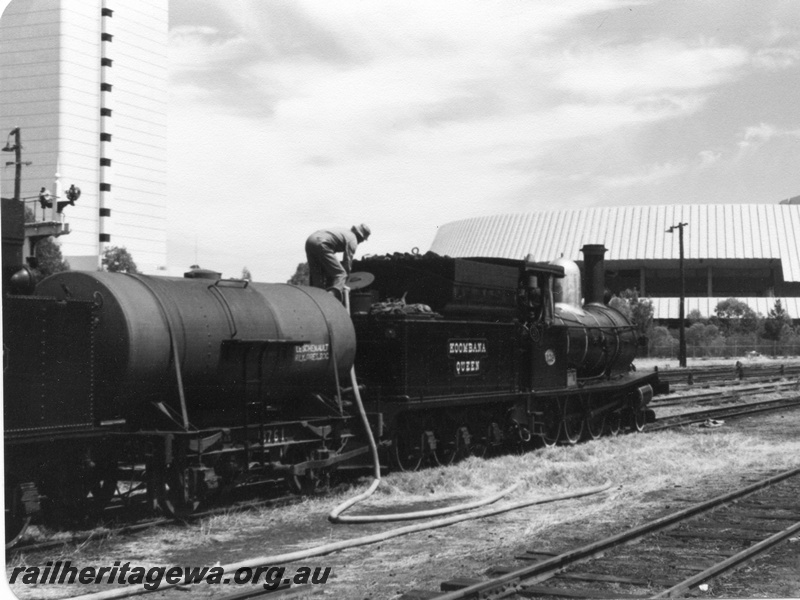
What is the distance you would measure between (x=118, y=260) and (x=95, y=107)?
4.24m

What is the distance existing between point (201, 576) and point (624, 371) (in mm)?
15988

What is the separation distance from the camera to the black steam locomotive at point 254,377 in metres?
9.47

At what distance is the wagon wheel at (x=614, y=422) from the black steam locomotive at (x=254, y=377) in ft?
11.5

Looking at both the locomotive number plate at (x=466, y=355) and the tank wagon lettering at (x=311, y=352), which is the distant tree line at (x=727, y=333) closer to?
the locomotive number plate at (x=466, y=355)

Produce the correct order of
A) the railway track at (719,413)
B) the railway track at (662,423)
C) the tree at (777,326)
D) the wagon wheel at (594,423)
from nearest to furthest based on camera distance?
the railway track at (662,423)
the wagon wheel at (594,423)
the railway track at (719,413)
the tree at (777,326)

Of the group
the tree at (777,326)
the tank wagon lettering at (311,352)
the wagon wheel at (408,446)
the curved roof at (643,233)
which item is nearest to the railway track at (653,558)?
the tank wagon lettering at (311,352)

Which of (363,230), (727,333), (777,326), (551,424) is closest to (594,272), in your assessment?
(551,424)

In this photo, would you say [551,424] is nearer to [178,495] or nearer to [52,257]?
[178,495]

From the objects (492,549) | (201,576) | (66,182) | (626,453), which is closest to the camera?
(201,576)

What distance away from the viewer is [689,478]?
15102 mm

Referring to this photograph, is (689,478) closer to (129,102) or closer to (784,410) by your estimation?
(129,102)

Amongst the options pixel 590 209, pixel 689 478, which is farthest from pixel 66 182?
pixel 590 209

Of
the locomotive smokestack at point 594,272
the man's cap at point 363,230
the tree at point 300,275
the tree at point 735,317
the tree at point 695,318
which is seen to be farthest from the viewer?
the tree at point 695,318

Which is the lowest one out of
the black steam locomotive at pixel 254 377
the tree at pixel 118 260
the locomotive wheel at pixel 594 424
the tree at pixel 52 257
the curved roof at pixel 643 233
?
the locomotive wheel at pixel 594 424
